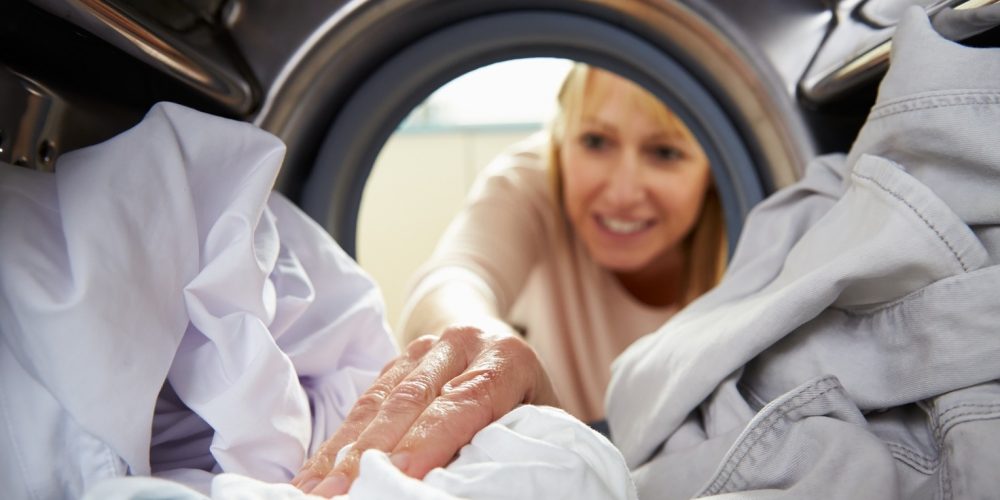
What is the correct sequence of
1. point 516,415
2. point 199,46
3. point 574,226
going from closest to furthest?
point 516,415, point 199,46, point 574,226

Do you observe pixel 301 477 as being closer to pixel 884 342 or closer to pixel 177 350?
pixel 177 350

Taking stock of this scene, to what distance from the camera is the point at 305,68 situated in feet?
2.57

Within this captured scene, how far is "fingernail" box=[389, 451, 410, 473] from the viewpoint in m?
0.38

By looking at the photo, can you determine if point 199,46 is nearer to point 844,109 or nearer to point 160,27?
point 160,27

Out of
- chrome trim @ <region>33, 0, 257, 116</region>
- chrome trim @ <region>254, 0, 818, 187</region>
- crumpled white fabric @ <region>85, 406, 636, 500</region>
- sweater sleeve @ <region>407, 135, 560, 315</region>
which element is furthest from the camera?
sweater sleeve @ <region>407, 135, 560, 315</region>

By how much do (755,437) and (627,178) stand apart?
2.93 feet

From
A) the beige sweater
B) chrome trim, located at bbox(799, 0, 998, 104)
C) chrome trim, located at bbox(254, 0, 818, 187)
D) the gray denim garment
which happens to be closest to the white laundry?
the gray denim garment

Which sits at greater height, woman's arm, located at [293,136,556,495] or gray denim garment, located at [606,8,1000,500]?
gray denim garment, located at [606,8,1000,500]

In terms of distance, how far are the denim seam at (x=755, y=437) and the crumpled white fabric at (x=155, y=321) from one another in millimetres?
248

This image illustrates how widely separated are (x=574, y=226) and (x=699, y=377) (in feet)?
3.12

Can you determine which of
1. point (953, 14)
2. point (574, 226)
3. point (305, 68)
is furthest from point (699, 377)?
point (574, 226)

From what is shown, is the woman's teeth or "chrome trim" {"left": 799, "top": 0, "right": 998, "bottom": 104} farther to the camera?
the woman's teeth

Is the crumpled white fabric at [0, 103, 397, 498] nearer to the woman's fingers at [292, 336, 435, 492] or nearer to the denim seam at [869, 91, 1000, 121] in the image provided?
the woman's fingers at [292, 336, 435, 492]

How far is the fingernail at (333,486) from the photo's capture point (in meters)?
0.38
